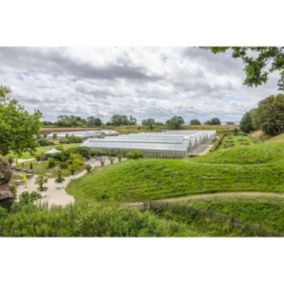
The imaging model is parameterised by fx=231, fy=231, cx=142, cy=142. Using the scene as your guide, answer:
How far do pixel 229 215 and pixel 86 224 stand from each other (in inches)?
87.5

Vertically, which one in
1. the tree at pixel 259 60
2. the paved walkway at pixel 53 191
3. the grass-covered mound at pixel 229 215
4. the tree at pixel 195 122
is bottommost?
the grass-covered mound at pixel 229 215

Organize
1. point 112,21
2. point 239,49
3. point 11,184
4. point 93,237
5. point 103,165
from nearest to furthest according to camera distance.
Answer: point 112,21, point 93,237, point 239,49, point 11,184, point 103,165

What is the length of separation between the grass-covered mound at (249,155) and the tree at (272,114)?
0.92ft

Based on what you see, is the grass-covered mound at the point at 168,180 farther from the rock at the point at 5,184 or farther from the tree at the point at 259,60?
the tree at the point at 259,60

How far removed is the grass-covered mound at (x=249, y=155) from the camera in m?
3.98

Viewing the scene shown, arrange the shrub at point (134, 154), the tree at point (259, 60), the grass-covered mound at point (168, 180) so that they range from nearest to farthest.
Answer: the tree at point (259, 60) → the grass-covered mound at point (168, 180) → the shrub at point (134, 154)

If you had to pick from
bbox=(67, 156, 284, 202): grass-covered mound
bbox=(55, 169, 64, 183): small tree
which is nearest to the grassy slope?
bbox=(67, 156, 284, 202): grass-covered mound

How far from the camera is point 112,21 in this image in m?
2.92

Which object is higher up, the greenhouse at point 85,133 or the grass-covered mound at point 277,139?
the greenhouse at point 85,133

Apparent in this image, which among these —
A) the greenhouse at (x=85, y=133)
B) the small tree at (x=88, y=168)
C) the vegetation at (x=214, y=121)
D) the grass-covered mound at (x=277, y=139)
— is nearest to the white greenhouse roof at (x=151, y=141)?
the greenhouse at (x=85, y=133)

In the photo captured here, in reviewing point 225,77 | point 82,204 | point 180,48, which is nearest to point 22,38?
point 180,48
